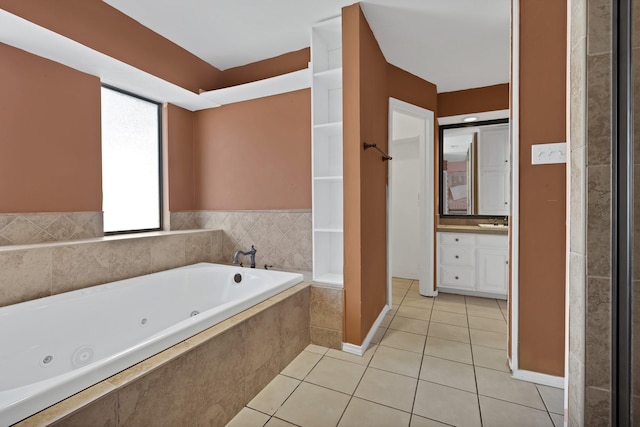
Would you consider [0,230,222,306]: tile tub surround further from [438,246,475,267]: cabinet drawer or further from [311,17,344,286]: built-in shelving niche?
[438,246,475,267]: cabinet drawer

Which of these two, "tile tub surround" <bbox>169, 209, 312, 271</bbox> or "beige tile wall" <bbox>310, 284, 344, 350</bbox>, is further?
"tile tub surround" <bbox>169, 209, 312, 271</bbox>

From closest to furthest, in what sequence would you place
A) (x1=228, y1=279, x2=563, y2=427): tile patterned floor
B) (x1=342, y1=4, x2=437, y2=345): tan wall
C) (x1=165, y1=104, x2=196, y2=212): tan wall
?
(x1=228, y1=279, x2=563, y2=427): tile patterned floor, (x1=342, y1=4, x2=437, y2=345): tan wall, (x1=165, y1=104, x2=196, y2=212): tan wall

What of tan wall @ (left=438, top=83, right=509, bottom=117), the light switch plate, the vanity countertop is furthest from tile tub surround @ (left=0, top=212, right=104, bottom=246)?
tan wall @ (left=438, top=83, right=509, bottom=117)

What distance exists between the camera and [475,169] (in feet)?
11.6

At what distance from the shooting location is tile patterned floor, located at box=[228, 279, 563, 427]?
1.41 metres

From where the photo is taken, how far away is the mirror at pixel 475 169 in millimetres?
3432

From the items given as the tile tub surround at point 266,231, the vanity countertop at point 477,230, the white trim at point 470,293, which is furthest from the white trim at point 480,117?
the tile tub surround at point 266,231

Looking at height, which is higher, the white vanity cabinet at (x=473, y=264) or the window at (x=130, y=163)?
the window at (x=130, y=163)

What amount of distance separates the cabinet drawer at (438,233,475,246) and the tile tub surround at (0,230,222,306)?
2765mm

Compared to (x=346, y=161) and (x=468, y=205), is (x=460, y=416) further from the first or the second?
(x=468, y=205)

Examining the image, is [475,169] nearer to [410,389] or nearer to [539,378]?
[539,378]

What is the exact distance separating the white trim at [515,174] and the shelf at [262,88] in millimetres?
1406

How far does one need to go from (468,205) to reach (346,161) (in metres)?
2.36

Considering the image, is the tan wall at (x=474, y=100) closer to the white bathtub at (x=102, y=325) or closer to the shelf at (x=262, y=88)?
the shelf at (x=262, y=88)
